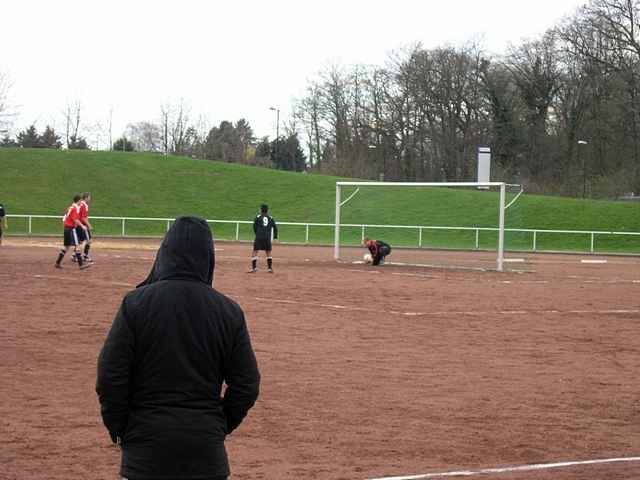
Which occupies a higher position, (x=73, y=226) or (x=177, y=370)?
(x=73, y=226)

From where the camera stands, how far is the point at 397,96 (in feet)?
254

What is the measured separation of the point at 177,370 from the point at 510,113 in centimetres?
6992

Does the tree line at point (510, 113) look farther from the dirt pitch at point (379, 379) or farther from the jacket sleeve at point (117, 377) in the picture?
the jacket sleeve at point (117, 377)

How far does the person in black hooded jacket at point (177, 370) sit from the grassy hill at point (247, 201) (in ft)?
122

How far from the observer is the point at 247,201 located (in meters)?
61.4

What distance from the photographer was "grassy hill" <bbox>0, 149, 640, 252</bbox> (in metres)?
47.8

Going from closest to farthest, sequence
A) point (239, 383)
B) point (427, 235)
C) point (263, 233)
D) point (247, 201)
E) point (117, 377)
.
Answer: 1. point (117, 377)
2. point (239, 383)
3. point (263, 233)
4. point (427, 235)
5. point (247, 201)

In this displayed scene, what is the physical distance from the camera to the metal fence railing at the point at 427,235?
45.3 m

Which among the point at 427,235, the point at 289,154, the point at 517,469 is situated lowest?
the point at 517,469

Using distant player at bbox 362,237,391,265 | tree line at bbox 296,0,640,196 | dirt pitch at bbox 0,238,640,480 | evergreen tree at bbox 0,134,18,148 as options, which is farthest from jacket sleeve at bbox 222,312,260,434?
evergreen tree at bbox 0,134,18,148

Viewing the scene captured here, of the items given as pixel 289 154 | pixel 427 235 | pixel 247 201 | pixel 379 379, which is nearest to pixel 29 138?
pixel 289 154

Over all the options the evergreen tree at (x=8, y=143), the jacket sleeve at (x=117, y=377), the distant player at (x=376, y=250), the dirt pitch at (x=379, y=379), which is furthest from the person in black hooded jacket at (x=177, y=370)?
the evergreen tree at (x=8, y=143)

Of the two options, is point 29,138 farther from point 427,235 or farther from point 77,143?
point 427,235

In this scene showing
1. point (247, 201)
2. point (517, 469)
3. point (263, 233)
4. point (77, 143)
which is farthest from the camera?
point (77, 143)
